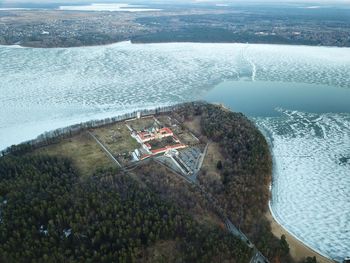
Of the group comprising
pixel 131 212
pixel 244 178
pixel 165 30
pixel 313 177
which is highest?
pixel 131 212

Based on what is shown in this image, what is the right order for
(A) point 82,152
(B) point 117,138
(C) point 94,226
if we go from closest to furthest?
1. (C) point 94,226
2. (A) point 82,152
3. (B) point 117,138

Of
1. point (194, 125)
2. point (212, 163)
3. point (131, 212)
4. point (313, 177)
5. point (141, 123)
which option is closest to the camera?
point (131, 212)

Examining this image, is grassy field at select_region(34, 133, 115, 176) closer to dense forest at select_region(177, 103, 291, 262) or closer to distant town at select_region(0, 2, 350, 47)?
dense forest at select_region(177, 103, 291, 262)

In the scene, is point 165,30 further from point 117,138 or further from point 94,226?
point 94,226

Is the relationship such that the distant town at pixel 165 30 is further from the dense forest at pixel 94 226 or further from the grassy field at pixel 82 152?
the dense forest at pixel 94 226

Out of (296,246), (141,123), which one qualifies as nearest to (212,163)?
(296,246)

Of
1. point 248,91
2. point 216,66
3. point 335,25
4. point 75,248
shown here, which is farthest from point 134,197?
point 335,25

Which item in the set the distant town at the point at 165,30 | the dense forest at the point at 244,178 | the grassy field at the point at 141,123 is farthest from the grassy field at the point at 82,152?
the distant town at the point at 165,30
